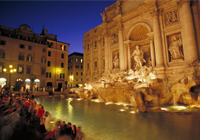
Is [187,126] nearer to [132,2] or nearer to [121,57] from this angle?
[121,57]

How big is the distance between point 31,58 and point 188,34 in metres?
31.2

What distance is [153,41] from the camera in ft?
55.2

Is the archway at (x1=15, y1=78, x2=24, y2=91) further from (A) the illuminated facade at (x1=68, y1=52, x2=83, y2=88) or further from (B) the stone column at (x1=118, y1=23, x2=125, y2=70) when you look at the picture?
(B) the stone column at (x1=118, y1=23, x2=125, y2=70)

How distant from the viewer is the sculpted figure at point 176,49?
14.4 m

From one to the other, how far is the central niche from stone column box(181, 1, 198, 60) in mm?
5305

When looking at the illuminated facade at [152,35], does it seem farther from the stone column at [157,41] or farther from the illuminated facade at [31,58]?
the illuminated facade at [31,58]

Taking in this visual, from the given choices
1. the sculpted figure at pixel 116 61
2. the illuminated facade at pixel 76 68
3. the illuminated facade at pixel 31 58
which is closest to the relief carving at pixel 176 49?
the sculpted figure at pixel 116 61

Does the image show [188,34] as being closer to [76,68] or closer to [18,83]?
[18,83]

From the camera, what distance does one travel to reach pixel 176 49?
14477 mm

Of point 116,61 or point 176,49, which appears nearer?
point 176,49

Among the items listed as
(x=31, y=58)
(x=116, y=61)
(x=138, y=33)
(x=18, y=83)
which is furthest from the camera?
(x=31, y=58)

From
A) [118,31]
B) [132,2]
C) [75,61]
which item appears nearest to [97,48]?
[118,31]

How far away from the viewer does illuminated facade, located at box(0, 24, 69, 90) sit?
26.3 metres

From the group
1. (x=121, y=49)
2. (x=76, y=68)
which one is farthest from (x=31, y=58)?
(x=121, y=49)
